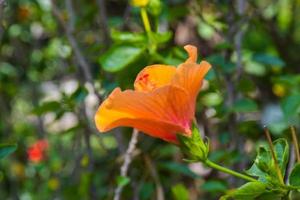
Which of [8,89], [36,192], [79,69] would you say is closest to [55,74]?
[8,89]

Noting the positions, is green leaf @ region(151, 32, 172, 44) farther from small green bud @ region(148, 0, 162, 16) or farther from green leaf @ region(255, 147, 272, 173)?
green leaf @ region(255, 147, 272, 173)

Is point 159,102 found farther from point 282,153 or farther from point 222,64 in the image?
point 222,64

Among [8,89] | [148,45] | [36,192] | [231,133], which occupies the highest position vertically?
[148,45]

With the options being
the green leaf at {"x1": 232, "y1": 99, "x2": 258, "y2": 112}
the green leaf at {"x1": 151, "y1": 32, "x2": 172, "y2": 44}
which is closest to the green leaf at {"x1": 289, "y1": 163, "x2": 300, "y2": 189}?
the green leaf at {"x1": 151, "y1": 32, "x2": 172, "y2": 44}

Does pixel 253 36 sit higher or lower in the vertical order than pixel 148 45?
lower

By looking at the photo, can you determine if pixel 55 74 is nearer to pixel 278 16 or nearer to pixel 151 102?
pixel 278 16

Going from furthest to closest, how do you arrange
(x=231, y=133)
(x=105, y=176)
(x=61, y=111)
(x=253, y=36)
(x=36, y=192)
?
(x=253, y=36)
(x=36, y=192)
(x=105, y=176)
(x=231, y=133)
(x=61, y=111)

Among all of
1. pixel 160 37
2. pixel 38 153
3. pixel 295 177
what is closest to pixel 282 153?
pixel 295 177

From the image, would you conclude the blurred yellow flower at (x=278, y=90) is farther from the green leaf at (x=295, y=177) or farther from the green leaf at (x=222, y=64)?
the green leaf at (x=295, y=177)

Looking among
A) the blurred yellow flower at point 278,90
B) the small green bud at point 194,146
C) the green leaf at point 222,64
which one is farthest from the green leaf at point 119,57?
the blurred yellow flower at point 278,90
